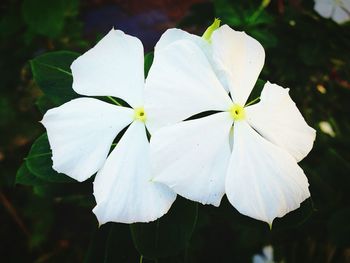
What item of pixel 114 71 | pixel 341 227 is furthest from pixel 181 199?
pixel 341 227

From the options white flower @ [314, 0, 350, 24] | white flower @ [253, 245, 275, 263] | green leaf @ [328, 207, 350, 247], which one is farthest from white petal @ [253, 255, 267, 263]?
white flower @ [314, 0, 350, 24]

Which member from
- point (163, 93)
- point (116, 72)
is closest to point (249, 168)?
point (163, 93)

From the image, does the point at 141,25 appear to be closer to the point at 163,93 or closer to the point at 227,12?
the point at 227,12

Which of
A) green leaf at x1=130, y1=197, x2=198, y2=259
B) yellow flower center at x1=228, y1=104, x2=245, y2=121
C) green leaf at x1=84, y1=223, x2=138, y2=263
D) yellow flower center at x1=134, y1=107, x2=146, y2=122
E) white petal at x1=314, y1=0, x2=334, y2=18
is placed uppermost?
white petal at x1=314, y1=0, x2=334, y2=18

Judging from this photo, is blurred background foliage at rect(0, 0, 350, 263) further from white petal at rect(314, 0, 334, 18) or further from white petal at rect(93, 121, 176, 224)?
white petal at rect(93, 121, 176, 224)

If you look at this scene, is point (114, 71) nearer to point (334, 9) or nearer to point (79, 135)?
point (79, 135)

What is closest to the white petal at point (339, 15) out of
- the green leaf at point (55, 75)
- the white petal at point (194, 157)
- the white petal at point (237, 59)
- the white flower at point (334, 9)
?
the white flower at point (334, 9)

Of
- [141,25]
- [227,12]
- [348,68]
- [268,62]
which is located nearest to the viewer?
[227,12]
